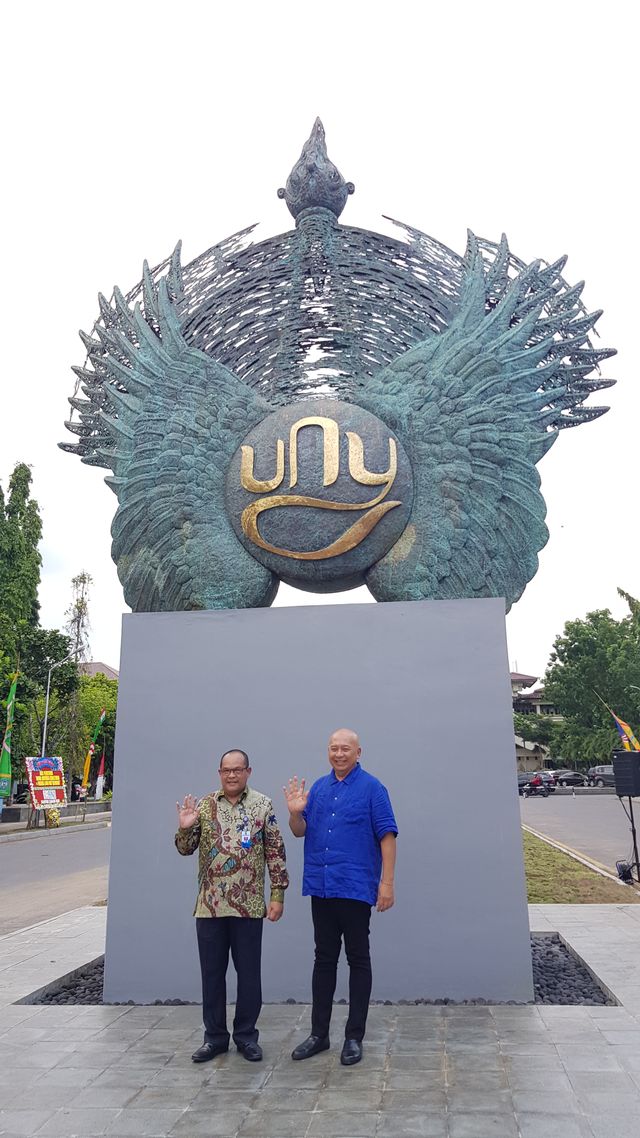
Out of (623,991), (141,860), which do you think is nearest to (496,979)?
(623,991)

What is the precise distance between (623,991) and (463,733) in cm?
168

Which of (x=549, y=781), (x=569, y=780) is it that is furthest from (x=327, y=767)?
(x=569, y=780)

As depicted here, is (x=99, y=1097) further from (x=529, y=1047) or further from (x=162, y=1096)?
(x=529, y=1047)

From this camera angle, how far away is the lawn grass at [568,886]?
866 cm

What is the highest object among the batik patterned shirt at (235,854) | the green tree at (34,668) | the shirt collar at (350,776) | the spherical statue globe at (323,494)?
the green tree at (34,668)

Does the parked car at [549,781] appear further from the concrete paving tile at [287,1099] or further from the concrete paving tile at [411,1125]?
the concrete paving tile at [411,1125]

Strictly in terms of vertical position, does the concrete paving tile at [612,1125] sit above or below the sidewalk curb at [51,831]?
above

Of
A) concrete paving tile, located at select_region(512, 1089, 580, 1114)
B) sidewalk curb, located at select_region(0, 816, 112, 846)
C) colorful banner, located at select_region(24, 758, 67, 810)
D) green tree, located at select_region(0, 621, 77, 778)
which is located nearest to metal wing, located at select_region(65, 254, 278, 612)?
concrete paving tile, located at select_region(512, 1089, 580, 1114)

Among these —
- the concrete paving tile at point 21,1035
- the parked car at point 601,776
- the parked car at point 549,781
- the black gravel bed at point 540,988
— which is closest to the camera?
the concrete paving tile at point 21,1035

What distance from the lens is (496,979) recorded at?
4.48m

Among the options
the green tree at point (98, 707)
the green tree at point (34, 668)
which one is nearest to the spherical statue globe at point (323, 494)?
the green tree at point (34, 668)

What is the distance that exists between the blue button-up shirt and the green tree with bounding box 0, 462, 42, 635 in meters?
21.9

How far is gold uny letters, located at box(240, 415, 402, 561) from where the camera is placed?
17.1ft

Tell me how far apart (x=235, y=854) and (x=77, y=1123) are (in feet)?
3.66
